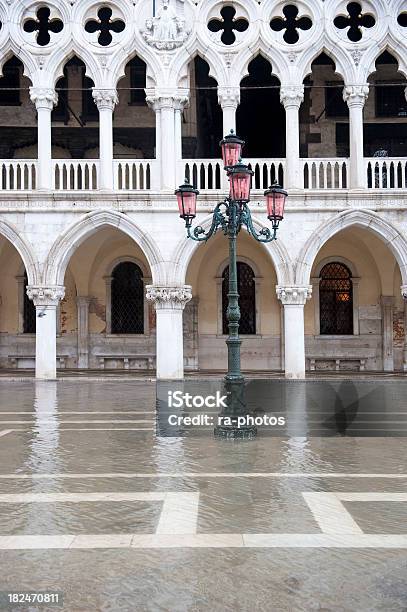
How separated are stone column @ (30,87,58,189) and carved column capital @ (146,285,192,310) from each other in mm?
4291

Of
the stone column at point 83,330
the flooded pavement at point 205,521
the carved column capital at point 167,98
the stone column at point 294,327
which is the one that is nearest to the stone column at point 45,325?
the stone column at point 83,330

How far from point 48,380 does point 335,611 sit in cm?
1616

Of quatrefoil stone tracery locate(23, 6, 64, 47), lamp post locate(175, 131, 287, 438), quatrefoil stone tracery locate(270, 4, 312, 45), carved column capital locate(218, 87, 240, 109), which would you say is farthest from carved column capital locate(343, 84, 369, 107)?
lamp post locate(175, 131, 287, 438)

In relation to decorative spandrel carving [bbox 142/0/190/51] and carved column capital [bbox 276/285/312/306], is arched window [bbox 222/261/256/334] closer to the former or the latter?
carved column capital [bbox 276/285/312/306]

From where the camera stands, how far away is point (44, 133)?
766 inches

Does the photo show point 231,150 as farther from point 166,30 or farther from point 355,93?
point 166,30

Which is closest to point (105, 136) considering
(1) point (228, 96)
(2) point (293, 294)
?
(1) point (228, 96)

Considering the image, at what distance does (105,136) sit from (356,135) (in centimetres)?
719

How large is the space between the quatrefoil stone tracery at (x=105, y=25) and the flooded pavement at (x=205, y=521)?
1407cm

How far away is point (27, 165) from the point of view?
Result: 1977 cm

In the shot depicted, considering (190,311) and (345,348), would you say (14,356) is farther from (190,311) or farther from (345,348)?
(345,348)

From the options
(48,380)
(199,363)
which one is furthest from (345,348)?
(48,380)

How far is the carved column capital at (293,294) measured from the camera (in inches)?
744

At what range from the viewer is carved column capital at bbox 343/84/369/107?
19141mm
